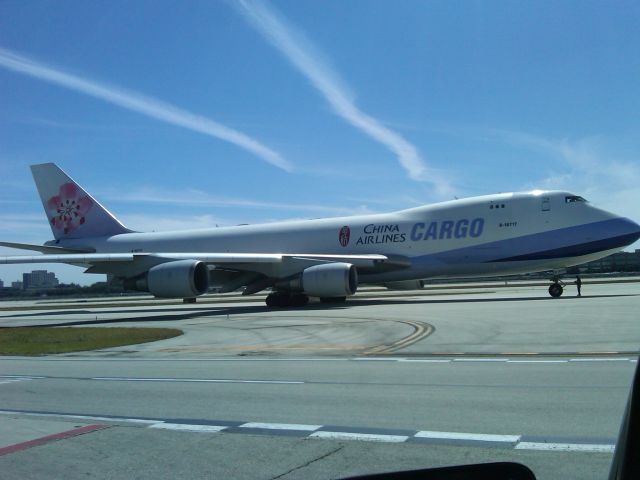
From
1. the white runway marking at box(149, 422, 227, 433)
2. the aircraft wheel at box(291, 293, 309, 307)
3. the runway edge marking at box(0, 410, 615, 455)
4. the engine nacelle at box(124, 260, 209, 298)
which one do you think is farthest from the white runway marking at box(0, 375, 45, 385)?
the aircraft wheel at box(291, 293, 309, 307)

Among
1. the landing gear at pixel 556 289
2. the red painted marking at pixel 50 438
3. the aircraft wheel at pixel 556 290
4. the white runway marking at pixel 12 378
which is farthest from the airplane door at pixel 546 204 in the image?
the red painted marking at pixel 50 438

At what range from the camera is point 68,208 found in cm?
4191

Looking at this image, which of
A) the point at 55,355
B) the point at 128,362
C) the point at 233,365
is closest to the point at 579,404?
the point at 233,365

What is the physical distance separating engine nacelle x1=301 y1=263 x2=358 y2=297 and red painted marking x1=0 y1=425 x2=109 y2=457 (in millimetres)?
22875

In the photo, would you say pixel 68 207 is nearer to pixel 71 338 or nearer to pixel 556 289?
pixel 71 338

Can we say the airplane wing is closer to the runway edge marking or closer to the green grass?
the green grass

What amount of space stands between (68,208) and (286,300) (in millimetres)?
16548

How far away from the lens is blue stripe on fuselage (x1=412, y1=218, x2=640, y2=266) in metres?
29.5

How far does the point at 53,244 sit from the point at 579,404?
39344 mm

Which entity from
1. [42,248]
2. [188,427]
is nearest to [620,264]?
[42,248]

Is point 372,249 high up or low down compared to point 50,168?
down

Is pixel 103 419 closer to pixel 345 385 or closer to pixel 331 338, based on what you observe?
pixel 345 385

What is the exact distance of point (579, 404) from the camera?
8.16 metres

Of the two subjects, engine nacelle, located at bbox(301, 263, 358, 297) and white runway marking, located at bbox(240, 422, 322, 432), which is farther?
engine nacelle, located at bbox(301, 263, 358, 297)
